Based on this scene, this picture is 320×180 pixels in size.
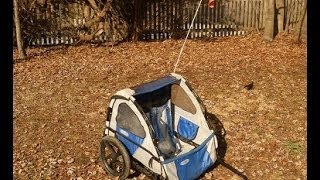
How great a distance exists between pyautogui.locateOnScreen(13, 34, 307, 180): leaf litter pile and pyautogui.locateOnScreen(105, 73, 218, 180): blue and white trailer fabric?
786mm

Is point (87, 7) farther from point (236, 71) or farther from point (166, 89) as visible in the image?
Result: point (166, 89)

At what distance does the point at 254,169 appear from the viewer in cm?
837

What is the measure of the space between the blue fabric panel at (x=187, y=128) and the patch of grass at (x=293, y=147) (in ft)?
8.00

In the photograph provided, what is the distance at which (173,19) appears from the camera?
17422 millimetres

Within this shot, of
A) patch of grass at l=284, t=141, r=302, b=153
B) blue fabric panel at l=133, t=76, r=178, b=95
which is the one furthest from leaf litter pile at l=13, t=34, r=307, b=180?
blue fabric panel at l=133, t=76, r=178, b=95

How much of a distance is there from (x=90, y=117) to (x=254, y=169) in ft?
14.5

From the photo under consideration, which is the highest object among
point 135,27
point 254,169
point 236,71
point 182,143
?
point 135,27

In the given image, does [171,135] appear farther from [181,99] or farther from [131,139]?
[131,139]

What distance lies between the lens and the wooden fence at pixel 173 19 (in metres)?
16.2

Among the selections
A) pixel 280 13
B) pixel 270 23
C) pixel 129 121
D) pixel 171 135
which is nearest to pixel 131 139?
pixel 129 121

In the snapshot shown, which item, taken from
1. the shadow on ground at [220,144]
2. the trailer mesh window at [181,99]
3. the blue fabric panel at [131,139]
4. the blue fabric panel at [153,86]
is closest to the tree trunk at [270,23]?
the shadow on ground at [220,144]

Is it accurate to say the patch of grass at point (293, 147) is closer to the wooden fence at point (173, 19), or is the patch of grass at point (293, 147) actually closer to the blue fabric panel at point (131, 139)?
the blue fabric panel at point (131, 139)
